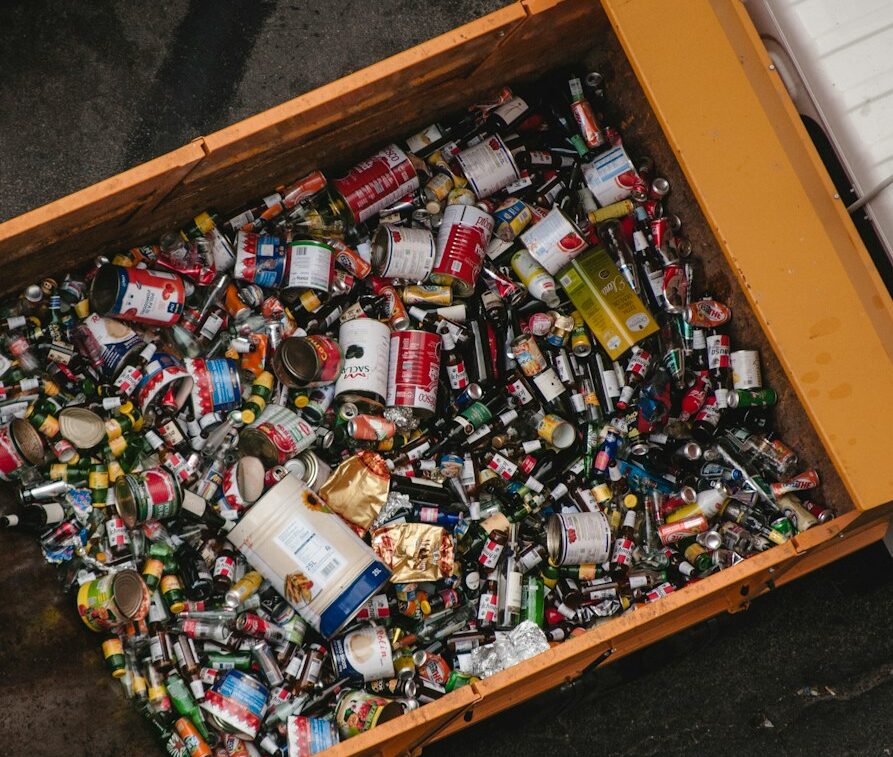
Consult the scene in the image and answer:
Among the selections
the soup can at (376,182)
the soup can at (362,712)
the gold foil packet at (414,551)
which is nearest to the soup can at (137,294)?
the soup can at (376,182)

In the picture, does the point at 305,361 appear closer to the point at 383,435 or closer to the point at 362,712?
the point at 383,435

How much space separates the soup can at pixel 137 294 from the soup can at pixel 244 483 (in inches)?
28.1

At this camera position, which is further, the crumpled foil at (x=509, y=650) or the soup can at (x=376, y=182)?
the soup can at (x=376, y=182)

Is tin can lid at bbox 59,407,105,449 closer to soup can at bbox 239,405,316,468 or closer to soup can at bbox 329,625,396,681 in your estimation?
soup can at bbox 239,405,316,468

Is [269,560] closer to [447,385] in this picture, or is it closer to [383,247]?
[447,385]

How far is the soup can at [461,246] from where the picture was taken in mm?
4082

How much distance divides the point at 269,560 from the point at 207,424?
0.65 m

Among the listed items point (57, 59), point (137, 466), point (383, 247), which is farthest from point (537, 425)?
point (57, 59)

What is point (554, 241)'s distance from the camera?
4090 mm

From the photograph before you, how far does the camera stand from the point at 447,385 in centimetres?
419

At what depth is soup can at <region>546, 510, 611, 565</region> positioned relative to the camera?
3.90 meters

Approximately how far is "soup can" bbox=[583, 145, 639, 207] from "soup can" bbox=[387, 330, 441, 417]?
40.6 inches

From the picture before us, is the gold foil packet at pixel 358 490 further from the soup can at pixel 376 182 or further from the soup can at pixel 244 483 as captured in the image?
the soup can at pixel 376 182

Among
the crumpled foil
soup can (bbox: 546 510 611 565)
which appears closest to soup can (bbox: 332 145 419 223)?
soup can (bbox: 546 510 611 565)
